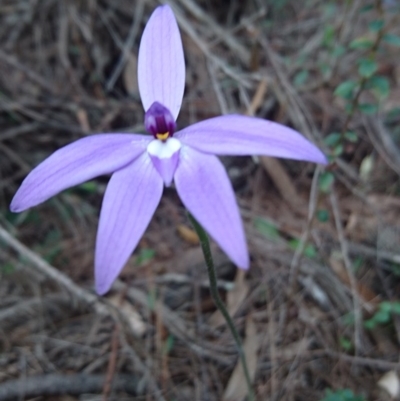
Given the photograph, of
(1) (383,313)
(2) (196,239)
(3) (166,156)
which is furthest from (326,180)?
(3) (166,156)

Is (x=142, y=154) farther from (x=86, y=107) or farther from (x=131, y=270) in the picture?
(x=86, y=107)

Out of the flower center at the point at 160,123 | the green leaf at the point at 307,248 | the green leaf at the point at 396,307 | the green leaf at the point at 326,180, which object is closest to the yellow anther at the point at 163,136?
the flower center at the point at 160,123

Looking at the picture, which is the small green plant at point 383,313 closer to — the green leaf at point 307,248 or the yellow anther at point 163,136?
the green leaf at point 307,248

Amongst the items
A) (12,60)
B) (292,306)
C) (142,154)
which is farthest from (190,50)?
(142,154)

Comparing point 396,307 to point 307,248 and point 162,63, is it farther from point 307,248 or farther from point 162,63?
point 162,63

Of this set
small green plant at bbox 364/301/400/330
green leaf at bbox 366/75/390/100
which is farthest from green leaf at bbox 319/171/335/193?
small green plant at bbox 364/301/400/330

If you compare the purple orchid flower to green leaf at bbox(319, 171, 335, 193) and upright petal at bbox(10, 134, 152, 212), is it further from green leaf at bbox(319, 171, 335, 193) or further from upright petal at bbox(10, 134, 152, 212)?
green leaf at bbox(319, 171, 335, 193)

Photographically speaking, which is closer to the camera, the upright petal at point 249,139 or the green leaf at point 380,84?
the upright petal at point 249,139
